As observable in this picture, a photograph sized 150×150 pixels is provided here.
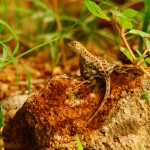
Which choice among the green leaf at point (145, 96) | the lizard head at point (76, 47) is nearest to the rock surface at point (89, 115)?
the green leaf at point (145, 96)

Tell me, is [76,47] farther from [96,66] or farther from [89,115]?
[89,115]

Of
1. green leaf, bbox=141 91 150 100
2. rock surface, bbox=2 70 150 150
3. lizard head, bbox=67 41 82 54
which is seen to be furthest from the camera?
lizard head, bbox=67 41 82 54

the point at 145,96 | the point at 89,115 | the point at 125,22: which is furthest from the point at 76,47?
the point at 145,96

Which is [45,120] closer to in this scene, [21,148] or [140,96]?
[21,148]

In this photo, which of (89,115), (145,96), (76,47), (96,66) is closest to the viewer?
(145,96)

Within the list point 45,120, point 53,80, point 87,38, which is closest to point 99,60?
point 53,80

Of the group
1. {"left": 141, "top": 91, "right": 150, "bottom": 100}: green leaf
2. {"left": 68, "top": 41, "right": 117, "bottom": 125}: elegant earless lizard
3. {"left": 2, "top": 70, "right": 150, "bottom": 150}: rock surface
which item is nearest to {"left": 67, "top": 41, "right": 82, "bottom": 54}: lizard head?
{"left": 68, "top": 41, "right": 117, "bottom": 125}: elegant earless lizard

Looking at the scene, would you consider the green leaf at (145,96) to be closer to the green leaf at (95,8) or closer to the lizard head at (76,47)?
the green leaf at (95,8)

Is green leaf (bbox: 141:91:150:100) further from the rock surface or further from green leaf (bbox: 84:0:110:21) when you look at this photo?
green leaf (bbox: 84:0:110:21)

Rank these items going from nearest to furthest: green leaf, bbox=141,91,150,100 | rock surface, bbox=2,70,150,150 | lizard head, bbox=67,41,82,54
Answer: green leaf, bbox=141,91,150,100, rock surface, bbox=2,70,150,150, lizard head, bbox=67,41,82,54
